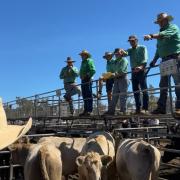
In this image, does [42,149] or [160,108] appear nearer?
[42,149]

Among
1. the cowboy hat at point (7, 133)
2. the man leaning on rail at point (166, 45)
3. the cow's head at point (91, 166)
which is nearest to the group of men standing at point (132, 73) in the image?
the man leaning on rail at point (166, 45)

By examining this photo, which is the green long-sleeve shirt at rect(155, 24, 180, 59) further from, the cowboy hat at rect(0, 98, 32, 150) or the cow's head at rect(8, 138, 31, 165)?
the cowboy hat at rect(0, 98, 32, 150)

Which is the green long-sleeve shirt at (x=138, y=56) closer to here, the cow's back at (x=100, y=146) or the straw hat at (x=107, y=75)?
the straw hat at (x=107, y=75)

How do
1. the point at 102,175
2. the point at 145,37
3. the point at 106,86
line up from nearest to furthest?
the point at 102,175
the point at 145,37
the point at 106,86

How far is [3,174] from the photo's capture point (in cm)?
980

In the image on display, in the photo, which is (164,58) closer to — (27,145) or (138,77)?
(138,77)

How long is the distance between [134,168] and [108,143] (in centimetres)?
148

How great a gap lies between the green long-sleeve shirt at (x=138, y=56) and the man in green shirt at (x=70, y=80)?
354 centimetres

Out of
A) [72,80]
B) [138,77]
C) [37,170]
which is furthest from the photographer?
[72,80]

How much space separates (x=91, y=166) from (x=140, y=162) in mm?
825

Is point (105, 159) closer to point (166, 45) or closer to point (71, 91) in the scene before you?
point (166, 45)

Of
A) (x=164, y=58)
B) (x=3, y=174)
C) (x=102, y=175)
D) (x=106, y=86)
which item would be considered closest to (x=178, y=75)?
(x=164, y=58)

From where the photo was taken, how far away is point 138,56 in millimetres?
9797

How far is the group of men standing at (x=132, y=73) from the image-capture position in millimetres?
8422
